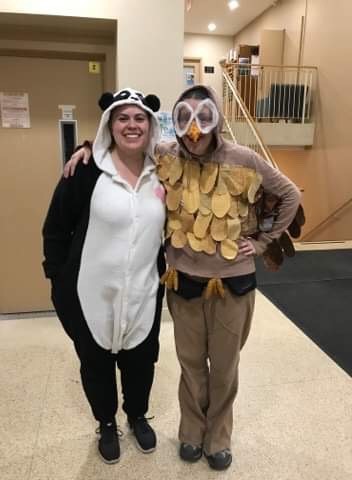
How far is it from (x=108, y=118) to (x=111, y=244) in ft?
1.46

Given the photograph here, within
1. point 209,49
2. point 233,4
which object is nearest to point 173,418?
point 233,4

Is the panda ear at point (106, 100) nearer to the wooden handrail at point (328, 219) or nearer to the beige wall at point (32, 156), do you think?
the beige wall at point (32, 156)

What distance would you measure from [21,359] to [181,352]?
137 cm

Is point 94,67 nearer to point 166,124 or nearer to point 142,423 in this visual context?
point 166,124

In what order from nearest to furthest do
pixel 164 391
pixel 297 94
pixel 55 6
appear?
1. pixel 164 391
2. pixel 55 6
3. pixel 297 94

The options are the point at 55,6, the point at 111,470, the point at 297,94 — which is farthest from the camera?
the point at 297,94

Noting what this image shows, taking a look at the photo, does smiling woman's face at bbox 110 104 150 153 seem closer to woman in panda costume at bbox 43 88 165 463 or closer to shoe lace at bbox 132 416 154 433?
woman in panda costume at bbox 43 88 165 463

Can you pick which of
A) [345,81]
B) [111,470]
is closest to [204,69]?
[345,81]

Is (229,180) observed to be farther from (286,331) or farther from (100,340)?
(286,331)

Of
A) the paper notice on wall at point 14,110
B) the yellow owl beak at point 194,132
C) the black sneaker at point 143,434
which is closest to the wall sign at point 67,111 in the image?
the paper notice on wall at point 14,110

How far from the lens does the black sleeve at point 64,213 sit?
4.87 ft

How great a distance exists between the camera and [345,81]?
6.33 m

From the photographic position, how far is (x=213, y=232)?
1.44 meters

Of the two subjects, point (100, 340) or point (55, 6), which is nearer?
point (100, 340)
